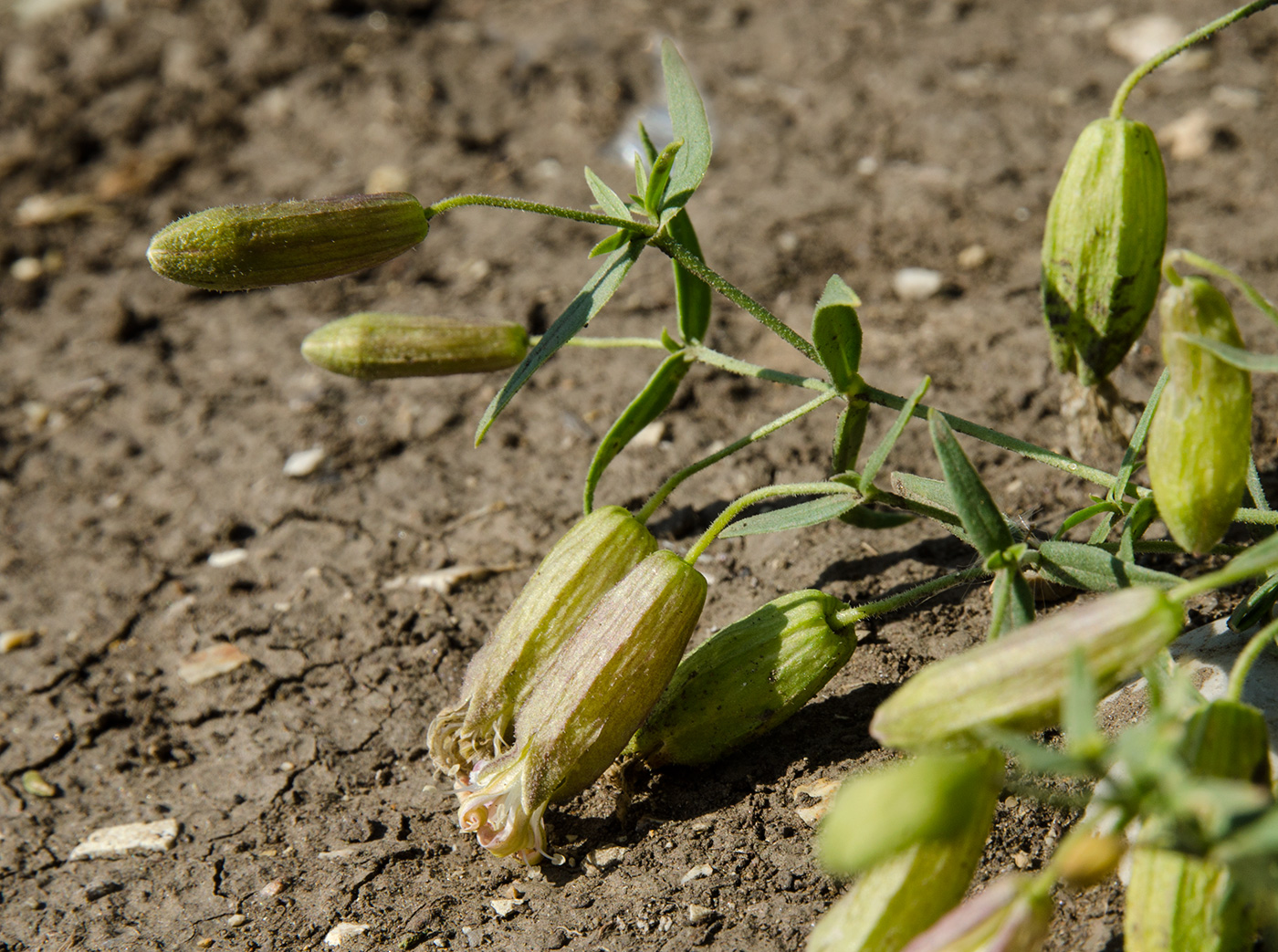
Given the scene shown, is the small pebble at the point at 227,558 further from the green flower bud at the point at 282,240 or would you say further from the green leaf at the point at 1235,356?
the green leaf at the point at 1235,356

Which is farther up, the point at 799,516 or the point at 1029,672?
the point at 1029,672

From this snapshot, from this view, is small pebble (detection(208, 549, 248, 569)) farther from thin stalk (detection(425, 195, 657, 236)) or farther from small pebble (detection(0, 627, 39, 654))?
thin stalk (detection(425, 195, 657, 236))

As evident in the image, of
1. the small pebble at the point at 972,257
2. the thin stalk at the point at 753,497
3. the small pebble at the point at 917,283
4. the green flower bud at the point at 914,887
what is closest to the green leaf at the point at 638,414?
the thin stalk at the point at 753,497

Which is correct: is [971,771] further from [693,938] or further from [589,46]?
[589,46]

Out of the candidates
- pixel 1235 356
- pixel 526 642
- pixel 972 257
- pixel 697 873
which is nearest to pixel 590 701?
pixel 526 642

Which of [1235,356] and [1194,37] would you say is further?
[1194,37]

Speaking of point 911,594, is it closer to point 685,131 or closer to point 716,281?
point 716,281

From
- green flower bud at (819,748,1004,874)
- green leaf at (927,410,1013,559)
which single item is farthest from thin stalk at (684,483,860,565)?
green flower bud at (819,748,1004,874)
